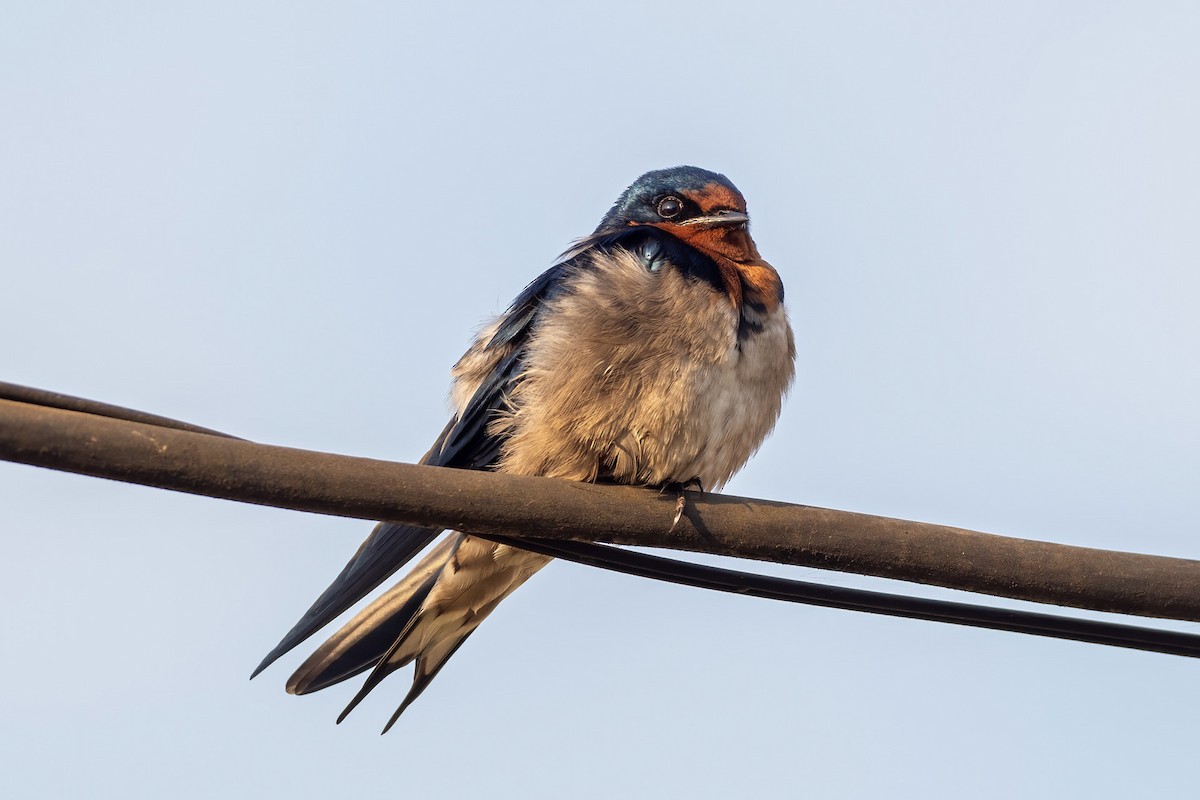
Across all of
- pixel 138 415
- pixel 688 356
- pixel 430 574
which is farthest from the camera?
pixel 430 574

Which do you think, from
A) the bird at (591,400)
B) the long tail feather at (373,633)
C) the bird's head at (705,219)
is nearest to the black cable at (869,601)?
the bird at (591,400)

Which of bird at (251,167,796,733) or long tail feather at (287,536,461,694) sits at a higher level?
bird at (251,167,796,733)

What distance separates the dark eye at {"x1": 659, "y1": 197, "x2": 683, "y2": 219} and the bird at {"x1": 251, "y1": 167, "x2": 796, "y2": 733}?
0.13m

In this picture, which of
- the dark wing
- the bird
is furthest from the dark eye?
the dark wing

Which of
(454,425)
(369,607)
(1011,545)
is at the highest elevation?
(1011,545)

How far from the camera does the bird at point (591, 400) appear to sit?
396 centimetres

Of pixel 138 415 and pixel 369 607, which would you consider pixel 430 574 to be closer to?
pixel 369 607

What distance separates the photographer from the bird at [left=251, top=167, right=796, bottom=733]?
3.96 m

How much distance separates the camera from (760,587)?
2.76 meters

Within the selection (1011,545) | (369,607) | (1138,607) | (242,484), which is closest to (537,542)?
(242,484)

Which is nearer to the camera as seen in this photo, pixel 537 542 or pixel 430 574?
pixel 537 542

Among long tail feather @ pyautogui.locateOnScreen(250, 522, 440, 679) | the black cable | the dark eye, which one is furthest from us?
the dark eye

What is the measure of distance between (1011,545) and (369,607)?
6.61ft

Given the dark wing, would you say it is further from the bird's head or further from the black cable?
the black cable
